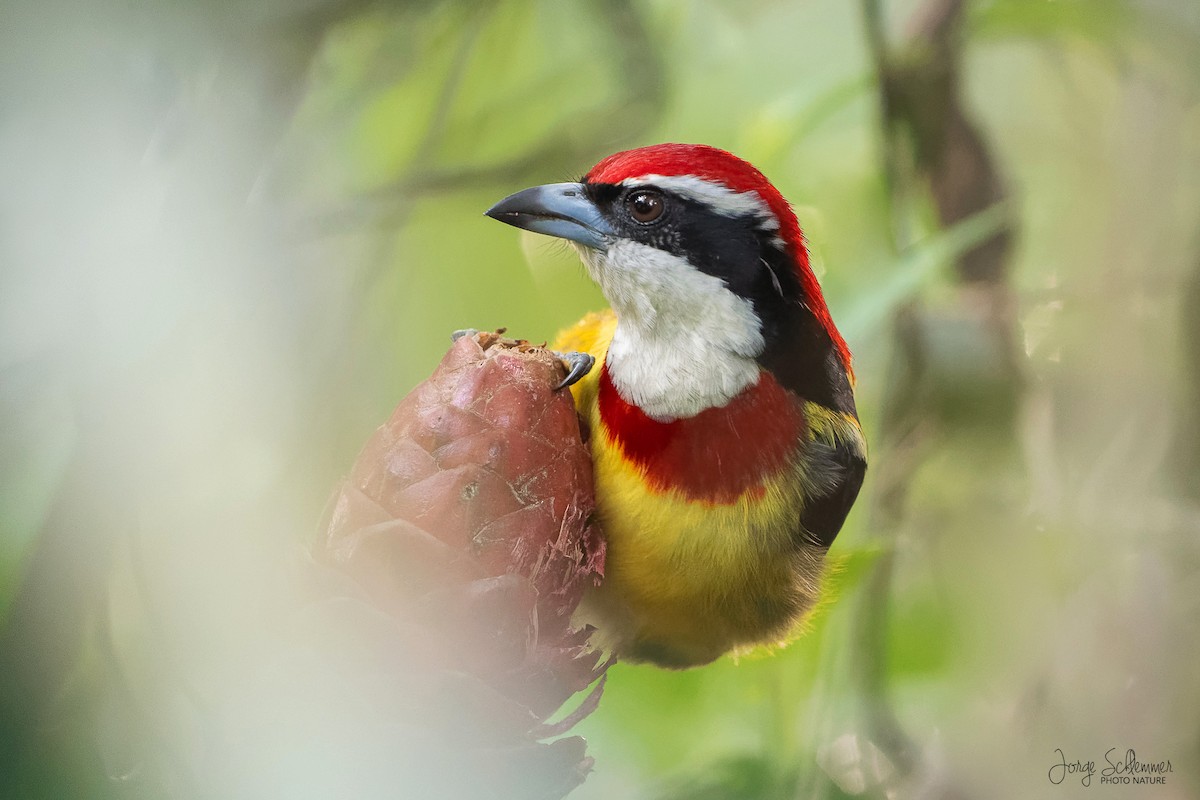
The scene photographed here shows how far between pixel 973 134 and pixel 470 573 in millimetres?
607

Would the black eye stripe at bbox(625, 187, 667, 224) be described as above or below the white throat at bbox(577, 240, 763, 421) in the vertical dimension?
above

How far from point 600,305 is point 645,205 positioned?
0.55ft

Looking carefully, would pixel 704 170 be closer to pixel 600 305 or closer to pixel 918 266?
pixel 600 305

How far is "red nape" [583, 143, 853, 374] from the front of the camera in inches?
19.3

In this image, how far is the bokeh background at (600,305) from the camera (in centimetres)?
45

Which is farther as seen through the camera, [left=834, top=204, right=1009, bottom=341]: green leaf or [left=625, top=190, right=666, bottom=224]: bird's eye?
[left=834, top=204, right=1009, bottom=341]: green leaf

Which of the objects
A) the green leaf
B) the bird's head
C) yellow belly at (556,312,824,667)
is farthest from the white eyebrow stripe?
the green leaf

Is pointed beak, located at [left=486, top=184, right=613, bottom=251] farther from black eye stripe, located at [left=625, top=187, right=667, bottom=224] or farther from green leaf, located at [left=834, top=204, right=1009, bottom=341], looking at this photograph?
green leaf, located at [left=834, top=204, right=1009, bottom=341]

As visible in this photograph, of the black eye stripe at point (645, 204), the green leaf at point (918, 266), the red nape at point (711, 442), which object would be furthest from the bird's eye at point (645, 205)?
the green leaf at point (918, 266)

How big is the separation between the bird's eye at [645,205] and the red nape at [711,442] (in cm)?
10

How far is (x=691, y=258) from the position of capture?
20.3 inches

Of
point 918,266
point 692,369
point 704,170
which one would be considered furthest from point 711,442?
point 918,266

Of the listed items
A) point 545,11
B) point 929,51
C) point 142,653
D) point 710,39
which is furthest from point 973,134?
point 142,653

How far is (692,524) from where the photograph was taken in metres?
0.53
